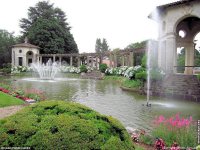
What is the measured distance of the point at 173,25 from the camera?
19.8 metres

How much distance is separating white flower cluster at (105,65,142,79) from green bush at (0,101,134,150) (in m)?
17.7

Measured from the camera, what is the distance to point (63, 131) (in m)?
3.30

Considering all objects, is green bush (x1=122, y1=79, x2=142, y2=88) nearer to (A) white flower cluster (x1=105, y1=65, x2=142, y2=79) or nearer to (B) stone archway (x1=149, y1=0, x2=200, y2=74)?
(A) white flower cluster (x1=105, y1=65, x2=142, y2=79)

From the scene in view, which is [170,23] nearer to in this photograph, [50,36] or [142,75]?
[142,75]

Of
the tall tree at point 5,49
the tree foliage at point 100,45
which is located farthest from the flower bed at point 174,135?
the tree foliage at point 100,45

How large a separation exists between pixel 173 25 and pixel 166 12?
53.9 inches

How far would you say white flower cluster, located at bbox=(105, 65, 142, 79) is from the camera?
21375mm

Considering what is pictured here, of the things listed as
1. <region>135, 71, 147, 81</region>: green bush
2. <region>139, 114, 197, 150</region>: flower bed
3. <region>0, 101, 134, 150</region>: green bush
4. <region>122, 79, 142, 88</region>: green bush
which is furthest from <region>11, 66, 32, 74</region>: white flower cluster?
<region>0, 101, 134, 150</region>: green bush

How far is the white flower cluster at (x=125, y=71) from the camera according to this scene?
21.4 m

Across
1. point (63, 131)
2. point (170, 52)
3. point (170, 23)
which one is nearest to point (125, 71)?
point (170, 52)

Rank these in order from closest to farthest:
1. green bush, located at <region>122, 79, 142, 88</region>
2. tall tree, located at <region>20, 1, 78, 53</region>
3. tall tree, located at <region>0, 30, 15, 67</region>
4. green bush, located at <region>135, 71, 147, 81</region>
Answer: green bush, located at <region>135, 71, 147, 81</region> < green bush, located at <region>122, 79, 142, 88</region> < tall tree, located at <region>20, 1, 78, 53</region> < tall tree, located at <region>0, 30, 15, 67</region>

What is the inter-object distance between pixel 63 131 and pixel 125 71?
81.6 feet

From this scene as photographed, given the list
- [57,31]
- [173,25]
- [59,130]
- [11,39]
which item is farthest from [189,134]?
[11,39]

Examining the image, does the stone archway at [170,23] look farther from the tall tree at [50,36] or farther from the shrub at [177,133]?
the tall tree at [50,36]
